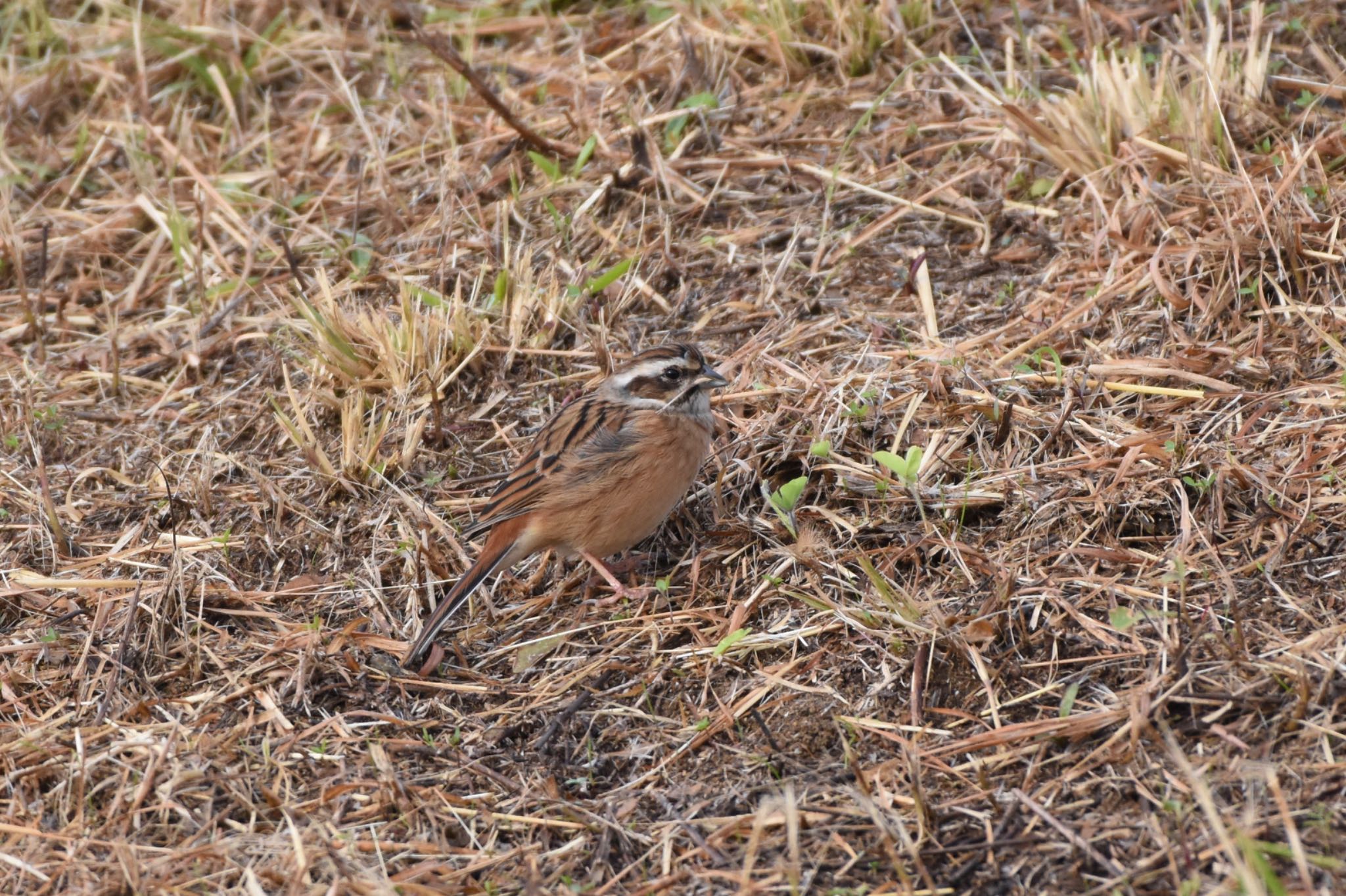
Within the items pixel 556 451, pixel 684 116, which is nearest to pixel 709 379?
pixel 556 451

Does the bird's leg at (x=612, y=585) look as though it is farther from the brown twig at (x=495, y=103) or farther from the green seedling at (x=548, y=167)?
the brown twig at (x=495, y=103)

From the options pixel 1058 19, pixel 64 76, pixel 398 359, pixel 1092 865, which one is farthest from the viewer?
pixel 64 76

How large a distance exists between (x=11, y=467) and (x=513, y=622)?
2.51 m

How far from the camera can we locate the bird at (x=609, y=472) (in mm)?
5492

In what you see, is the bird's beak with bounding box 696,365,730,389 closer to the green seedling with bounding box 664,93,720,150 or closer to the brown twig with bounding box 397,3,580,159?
the green seedling with bounding box 664,93,720,150

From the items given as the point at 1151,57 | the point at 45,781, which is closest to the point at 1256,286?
the point at 1151,57

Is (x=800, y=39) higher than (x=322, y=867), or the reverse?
(x=800, y=39)

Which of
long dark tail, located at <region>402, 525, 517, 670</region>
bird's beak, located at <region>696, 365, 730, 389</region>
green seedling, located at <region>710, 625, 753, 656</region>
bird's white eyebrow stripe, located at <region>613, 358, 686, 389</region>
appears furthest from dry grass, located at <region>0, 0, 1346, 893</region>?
bird's white eyebrow stripe, located at <region>613, 358, 686, 389</region>

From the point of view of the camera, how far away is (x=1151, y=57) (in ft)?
22.9

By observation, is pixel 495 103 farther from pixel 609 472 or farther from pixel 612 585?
pixel 612 585

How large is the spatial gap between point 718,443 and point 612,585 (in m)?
0.89

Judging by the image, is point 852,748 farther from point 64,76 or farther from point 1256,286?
point 64,76

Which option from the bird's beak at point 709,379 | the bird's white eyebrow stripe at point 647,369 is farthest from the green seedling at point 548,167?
the bird's beak at point 709,379

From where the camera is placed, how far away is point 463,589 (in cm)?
527
